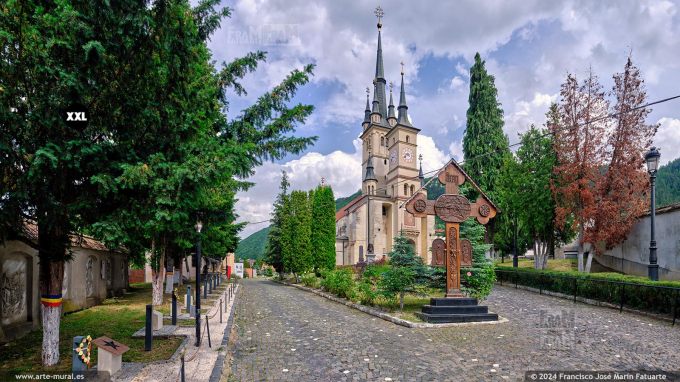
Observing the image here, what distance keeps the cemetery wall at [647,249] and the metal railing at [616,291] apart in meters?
4.40

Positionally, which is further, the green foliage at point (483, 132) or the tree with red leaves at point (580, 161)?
the green foliage at point (483, 132)

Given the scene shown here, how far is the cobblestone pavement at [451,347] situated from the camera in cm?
656

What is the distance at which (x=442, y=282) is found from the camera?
13.5 m

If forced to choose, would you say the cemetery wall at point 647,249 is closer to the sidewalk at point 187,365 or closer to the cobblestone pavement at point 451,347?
the cobblestone pavement at point 451,347

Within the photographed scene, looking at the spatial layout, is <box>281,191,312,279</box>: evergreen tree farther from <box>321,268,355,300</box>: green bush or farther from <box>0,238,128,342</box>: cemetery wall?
<box>0,238,128,342</box>: cemetery wall

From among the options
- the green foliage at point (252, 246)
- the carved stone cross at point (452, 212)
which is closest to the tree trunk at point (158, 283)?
the carved stone cross at point (452, 212)

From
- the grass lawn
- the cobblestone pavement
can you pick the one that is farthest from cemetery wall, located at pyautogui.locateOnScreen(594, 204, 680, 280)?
the grass lawn

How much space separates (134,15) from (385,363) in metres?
6.92

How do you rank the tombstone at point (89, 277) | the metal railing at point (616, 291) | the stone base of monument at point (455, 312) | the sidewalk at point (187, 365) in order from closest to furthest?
1. the sidewalk at point (187, 365)
2. the metal railing at point (616, 291)
3. the stone base of monument at point (455, 312)
4. the tombstone at point (89, 277)

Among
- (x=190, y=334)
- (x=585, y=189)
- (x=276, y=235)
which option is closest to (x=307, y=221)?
(x=276, y=235)

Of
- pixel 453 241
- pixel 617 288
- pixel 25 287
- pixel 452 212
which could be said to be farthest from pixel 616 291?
pixel 25 287

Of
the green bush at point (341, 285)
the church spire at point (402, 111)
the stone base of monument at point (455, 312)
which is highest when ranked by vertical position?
the church spire at point (402, 111)

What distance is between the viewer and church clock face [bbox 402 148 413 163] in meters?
52.9

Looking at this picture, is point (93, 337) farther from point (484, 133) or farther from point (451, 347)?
point (484, 133)
